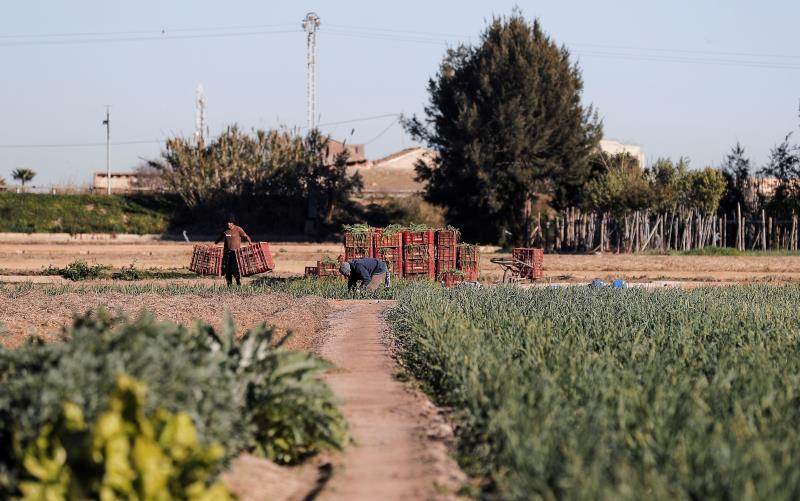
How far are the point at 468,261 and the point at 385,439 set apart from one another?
1881 cm

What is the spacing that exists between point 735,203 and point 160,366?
147 feet

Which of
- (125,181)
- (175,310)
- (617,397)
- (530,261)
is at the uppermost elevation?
(125,181)

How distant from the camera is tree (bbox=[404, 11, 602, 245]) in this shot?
46.3 m

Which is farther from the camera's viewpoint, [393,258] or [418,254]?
[418,254]

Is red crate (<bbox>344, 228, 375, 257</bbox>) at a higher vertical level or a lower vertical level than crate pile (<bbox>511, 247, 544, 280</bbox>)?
higher

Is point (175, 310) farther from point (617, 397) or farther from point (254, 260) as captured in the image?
point (617, 397)

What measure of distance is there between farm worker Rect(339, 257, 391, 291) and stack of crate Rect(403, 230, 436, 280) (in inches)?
100

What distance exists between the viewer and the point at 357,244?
81.2 ft

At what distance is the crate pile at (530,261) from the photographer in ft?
90.2

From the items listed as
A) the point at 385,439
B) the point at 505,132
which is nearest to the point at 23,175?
the point at 505,132

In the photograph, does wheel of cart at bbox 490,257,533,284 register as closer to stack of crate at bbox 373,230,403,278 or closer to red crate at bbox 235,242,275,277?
stack of crate at bbox 373,230,403,278

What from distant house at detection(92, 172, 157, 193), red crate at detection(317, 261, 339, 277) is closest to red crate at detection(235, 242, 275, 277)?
red crate at detection(317, 261, 339, 277)

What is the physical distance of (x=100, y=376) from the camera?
597 cm

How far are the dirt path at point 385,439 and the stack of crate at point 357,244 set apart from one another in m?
12.3
